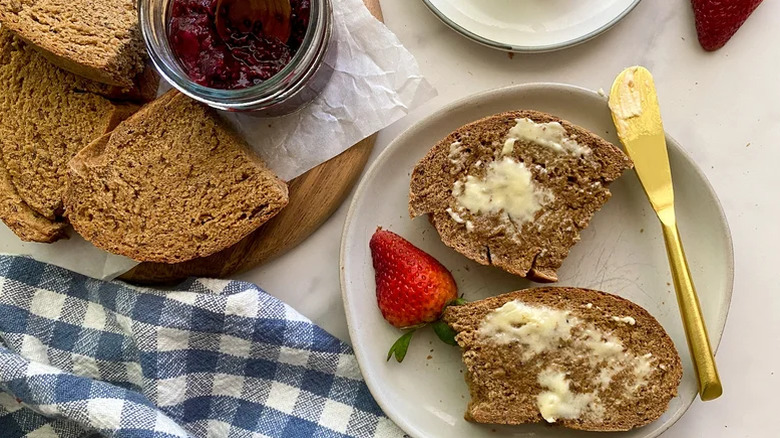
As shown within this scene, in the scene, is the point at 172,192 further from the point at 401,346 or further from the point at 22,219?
the point at 401,346

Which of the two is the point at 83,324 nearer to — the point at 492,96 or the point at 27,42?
the point at 27,42

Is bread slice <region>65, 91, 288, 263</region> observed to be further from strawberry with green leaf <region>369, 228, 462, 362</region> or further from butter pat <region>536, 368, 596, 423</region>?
butter pat <region>536, 368, 596, 423</region>

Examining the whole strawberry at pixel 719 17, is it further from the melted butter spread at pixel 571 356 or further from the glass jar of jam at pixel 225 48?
the glass jar of jam at pixel 225 48

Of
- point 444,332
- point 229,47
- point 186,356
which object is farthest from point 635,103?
point 186,356

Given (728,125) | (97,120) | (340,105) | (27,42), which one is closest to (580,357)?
(728,125)

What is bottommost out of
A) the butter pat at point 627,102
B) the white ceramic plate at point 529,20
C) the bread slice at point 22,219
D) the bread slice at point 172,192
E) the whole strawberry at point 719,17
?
the bread slice at point 22,219

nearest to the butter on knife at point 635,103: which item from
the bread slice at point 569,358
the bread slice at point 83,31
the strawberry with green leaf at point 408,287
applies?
the bread slice at point 569,358

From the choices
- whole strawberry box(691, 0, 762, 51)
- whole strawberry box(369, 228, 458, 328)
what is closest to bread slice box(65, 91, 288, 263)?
whole strawberry box(369, 228, 458, 328)
